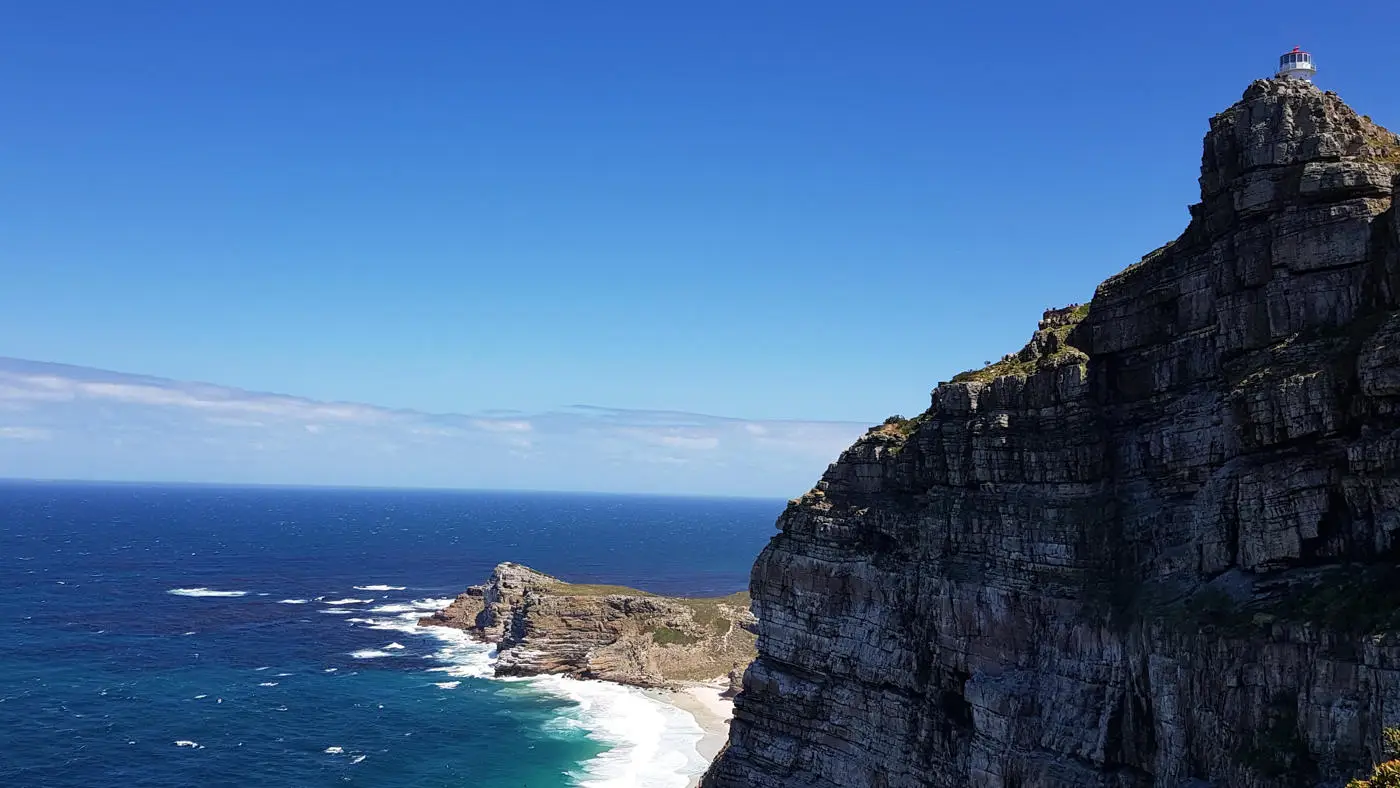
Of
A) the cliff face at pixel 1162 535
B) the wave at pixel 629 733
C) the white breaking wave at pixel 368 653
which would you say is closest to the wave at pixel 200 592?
the white breaking wave at pixel 368 653

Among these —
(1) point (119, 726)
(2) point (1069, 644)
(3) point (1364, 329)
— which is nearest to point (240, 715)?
(1) point (119, 726)

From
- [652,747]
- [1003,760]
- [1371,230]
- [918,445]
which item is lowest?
[652,747]

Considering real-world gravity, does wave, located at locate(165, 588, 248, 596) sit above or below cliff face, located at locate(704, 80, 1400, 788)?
below

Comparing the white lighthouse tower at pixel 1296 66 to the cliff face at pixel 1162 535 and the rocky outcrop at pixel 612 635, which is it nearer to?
the cliff face at pixel 1162 535

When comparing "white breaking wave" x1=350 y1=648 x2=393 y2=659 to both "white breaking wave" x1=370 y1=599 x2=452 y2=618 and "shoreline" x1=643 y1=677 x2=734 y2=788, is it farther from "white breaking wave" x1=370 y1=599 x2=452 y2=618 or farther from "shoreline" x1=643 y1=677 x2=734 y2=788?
"shoreline" x1=643 y1=677 x2=734 y2=788

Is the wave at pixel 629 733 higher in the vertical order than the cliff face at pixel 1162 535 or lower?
lower

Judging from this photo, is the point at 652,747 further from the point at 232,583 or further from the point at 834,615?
the point at 232,583

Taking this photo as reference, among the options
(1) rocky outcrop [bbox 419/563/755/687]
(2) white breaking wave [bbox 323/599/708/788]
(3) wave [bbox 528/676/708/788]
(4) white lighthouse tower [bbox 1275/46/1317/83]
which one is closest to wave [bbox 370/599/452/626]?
(2) white breaking wave [bbox 323/599/708/788]
